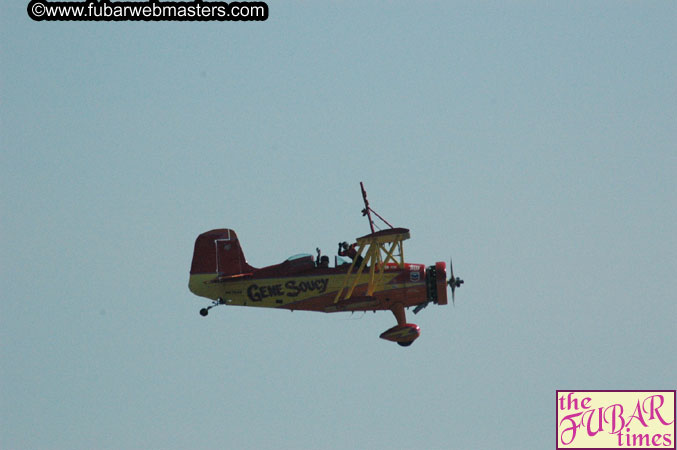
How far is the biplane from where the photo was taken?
58500 mm

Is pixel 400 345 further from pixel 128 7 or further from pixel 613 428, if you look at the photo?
pixel 128 7

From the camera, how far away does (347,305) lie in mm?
58438

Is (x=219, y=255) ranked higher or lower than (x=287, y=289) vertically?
higher

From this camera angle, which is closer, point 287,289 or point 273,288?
point 287,289

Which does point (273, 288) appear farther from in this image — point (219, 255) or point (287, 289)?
point (219, 255)

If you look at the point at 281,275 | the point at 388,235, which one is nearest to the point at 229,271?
the point at 281,275

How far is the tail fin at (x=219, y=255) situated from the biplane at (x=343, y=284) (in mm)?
45

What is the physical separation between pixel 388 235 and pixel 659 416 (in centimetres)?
1025

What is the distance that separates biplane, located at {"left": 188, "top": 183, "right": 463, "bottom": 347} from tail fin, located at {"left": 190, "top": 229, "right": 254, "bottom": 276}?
1.8 inches

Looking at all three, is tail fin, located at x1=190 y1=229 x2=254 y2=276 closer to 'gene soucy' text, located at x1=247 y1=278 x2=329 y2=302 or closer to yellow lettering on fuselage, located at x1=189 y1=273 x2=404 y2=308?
yellow lettering on fuselage, located at x1=189 y1=273 x2=404 y2=308

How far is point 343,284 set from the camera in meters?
59.0

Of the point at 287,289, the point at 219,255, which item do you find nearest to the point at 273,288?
the point at 287,289

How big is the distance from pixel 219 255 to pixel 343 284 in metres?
4.47

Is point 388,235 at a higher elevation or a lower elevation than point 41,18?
lower
